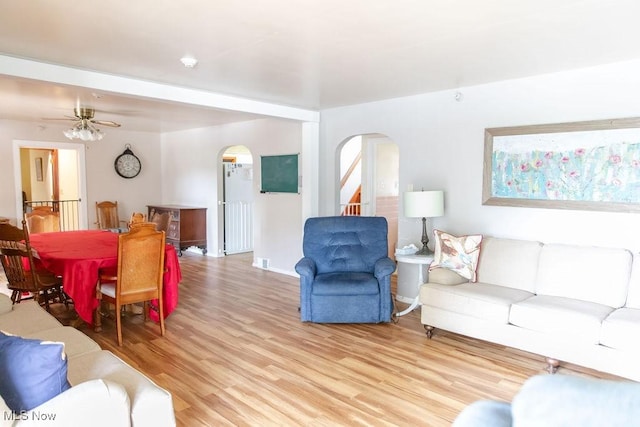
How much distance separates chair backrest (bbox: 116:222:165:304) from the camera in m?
3.47

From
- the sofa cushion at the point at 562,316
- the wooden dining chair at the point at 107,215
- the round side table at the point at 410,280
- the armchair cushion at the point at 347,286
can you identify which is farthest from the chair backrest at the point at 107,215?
the sofa cushion at the point at 562,316

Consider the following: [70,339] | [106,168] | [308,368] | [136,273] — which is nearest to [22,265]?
[136,273]

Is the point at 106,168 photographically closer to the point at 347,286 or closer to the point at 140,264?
the point at 140,264

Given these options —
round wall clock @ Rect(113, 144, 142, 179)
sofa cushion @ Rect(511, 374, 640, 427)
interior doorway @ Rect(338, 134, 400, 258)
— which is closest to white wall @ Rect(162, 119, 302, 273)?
round wall clock @ Rect(113, 144, 142, 179)

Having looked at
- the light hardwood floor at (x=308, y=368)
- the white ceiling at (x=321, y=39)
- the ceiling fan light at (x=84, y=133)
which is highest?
the white ceiling at (x=321, y=39)

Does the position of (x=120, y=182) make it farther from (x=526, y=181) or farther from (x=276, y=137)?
(x=526, y=181)

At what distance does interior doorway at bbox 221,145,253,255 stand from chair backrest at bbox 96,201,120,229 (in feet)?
6.66

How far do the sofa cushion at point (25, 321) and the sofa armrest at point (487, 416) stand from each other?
8.13ft

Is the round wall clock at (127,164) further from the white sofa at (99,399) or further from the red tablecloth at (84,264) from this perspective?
the white sofa at (99,399)

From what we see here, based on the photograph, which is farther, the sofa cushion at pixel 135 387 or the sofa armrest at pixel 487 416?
the sofa cushion at pixel 135 387

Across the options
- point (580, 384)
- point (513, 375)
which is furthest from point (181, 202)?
point (580, 384)

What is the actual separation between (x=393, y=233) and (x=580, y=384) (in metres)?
5.40

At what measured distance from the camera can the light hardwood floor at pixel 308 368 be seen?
8.29 feet

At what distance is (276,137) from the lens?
6141 mm
